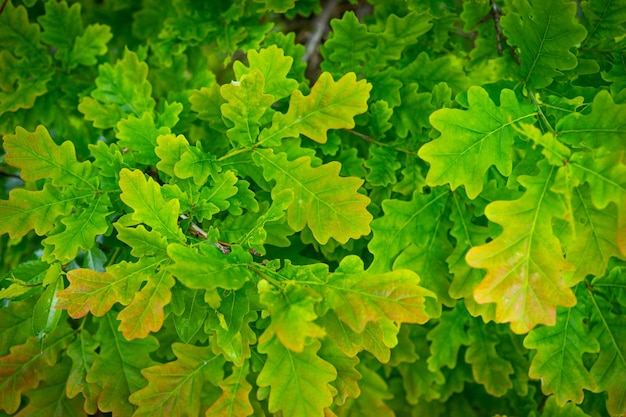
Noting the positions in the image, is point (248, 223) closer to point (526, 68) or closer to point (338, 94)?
point (338, 94)

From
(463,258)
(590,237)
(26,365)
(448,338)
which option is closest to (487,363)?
(448,338)

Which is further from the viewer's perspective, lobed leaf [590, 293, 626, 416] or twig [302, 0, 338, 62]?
twig [302, 0, 338, 62]

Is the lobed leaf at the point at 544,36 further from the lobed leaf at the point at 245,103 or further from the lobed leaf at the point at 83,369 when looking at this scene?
the lobed leaf at the point at 83,369

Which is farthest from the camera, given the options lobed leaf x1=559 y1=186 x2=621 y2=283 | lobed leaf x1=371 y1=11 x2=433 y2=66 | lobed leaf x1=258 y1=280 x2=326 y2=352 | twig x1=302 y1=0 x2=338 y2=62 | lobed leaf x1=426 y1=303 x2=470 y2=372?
twig x1=302 y1=0 x2=338 y2=62

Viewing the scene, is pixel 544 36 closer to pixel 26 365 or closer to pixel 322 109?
pixel 322 109

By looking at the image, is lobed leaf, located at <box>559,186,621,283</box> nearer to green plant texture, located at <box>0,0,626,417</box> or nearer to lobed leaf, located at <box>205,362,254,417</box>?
green plant texture, located at <box>0,0,626,417</box>

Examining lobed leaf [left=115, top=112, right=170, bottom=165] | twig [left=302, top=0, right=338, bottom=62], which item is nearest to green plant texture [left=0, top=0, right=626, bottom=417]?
lobed leaf [left=115, top=112, right=170, bottom=165]
